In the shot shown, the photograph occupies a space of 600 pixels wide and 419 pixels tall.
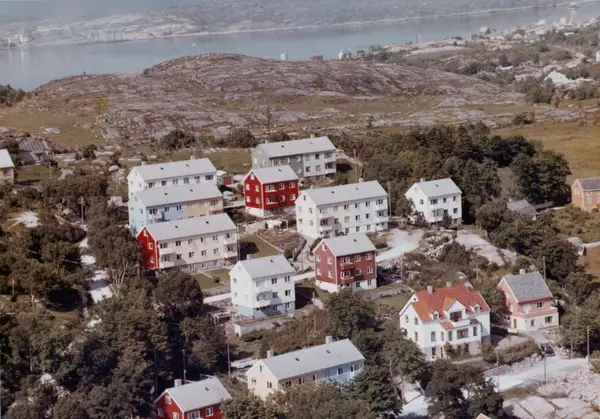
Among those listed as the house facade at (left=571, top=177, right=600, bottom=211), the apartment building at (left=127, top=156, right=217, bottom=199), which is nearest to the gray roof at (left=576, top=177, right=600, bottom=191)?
the house facade at (left=571, top=177, right=600, bottom=211)

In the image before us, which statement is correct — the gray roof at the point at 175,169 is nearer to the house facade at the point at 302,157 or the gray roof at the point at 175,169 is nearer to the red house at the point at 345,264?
the house facade at the point at 302,157

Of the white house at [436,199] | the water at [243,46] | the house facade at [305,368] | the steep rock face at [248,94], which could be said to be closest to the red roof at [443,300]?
the house facade at [305,368]

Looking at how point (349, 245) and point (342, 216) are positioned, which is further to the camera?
point (342, 216)

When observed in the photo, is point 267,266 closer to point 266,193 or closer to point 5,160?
point 266,193

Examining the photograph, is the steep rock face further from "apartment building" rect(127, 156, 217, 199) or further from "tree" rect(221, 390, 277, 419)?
"tree" rect(221, 390, 277, 419)

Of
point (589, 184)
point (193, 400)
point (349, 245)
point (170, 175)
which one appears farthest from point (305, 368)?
point (589, 184)

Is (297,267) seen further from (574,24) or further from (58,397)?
(574,24)

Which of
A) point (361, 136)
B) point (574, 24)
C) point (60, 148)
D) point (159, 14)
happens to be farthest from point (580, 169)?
point (159, 14)
